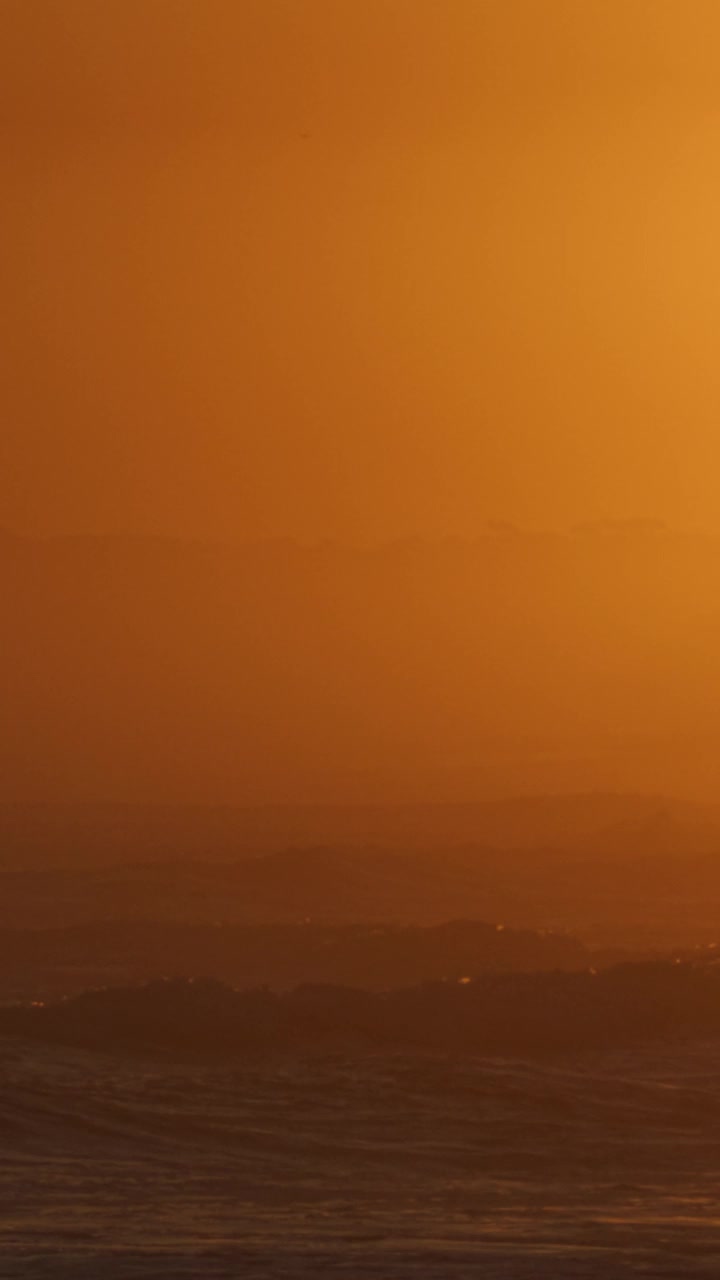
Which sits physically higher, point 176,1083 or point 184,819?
point 184,819

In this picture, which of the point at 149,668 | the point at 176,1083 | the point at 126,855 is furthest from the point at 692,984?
Result: the point at 149,668

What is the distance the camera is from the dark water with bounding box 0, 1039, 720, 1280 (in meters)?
18.0

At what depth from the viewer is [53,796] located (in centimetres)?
8619

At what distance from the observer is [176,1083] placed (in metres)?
29.6

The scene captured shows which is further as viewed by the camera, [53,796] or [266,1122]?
[53,796]

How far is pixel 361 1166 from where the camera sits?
2388cm

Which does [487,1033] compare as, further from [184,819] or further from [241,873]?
[184,819]

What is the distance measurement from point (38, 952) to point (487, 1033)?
12012 mm

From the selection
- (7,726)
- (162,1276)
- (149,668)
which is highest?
(149,668)

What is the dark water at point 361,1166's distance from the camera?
59.1 feet

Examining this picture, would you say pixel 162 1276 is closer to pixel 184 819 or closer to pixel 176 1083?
pixel 176 1083

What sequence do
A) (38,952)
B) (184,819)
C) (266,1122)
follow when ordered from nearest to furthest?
(266,1122)
(38,952)
(184,819)

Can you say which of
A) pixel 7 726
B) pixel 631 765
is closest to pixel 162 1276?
pixel 631 765

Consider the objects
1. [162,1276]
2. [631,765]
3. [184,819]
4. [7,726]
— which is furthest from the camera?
[7,726]
